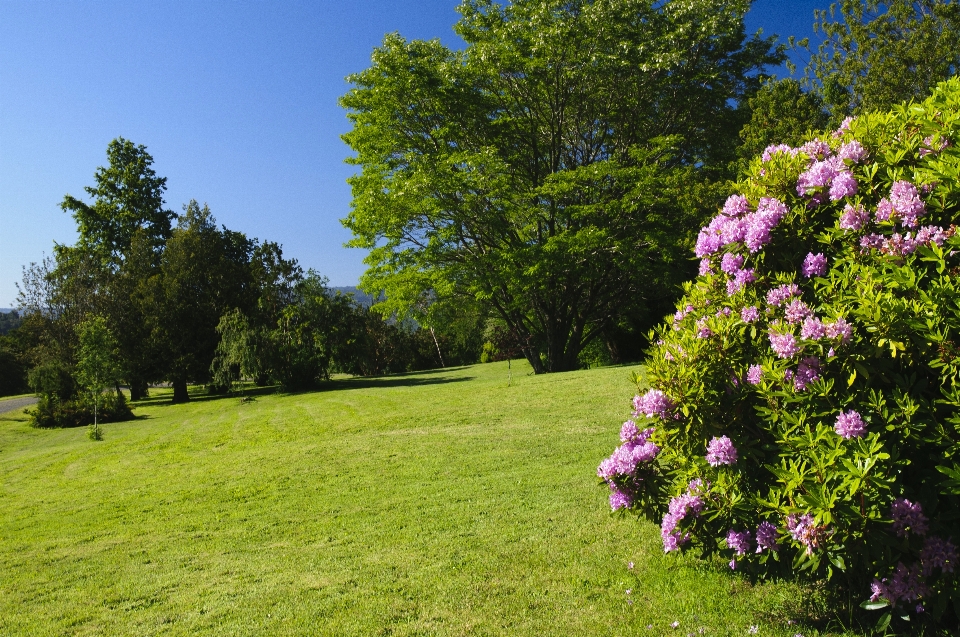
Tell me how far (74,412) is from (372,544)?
83.4 feet

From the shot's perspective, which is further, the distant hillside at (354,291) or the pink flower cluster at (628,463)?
the distant hillside at (354,291)

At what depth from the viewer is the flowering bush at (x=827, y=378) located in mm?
2652

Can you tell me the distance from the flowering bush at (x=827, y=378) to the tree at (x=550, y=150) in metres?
16.1

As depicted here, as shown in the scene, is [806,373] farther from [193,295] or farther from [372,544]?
[193,295]

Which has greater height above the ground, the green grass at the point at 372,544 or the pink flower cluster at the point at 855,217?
the pink flower cluster at the point at 855,217

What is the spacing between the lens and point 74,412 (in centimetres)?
2586

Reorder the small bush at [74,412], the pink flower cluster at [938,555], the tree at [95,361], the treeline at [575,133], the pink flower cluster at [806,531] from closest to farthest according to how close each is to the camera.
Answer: the pink flower cluster at [938,555]
the pink flower cluster at [806,531]
the treeline at [575,133]
the tree at [95,361]
the small bush at [74,412]

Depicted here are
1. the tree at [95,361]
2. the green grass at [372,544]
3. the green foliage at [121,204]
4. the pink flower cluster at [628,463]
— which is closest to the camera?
the pink flower cluster at [628,463]

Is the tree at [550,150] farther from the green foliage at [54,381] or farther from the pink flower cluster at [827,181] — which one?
the pink flower cluster at [827,181]

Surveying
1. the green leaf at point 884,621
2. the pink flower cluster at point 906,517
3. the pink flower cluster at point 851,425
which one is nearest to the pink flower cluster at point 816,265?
the pink flower cluster at point 851,425

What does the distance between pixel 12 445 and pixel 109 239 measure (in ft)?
92.1

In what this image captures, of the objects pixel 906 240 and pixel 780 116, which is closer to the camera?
pixel 906 240

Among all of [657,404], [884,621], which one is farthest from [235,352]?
[884,621]

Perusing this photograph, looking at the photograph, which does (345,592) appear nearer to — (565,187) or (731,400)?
(731,400)
